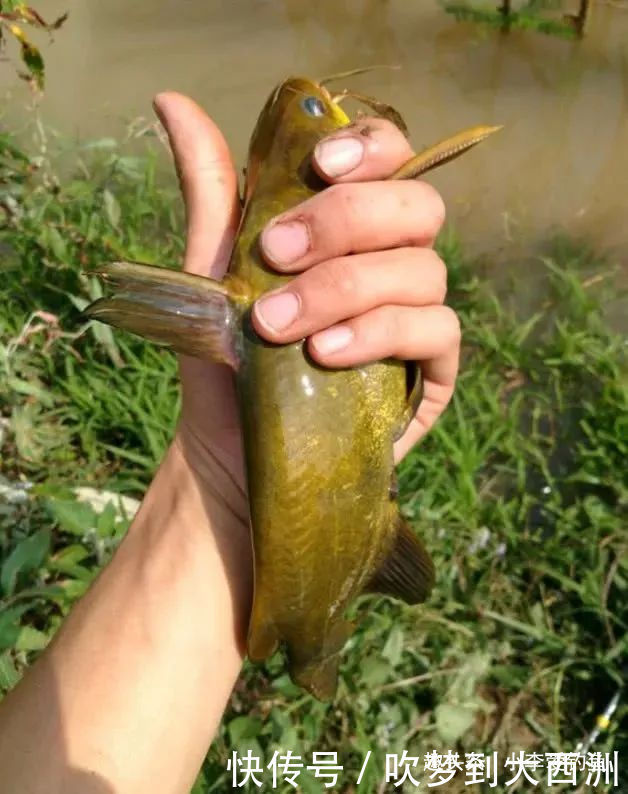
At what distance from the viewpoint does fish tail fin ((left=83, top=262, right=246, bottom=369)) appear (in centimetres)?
144

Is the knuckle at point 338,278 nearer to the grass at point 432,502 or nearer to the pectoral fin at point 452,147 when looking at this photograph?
the pectoral fin at point 452,147

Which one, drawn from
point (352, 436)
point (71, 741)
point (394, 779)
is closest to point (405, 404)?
point (352, 436)

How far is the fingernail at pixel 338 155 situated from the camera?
1535 mm

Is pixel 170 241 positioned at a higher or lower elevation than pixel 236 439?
lower

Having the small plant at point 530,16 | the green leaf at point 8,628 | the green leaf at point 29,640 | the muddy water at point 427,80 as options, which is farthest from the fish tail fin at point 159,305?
the small plant at point 530,16

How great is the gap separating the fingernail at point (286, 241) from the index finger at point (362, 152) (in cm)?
12

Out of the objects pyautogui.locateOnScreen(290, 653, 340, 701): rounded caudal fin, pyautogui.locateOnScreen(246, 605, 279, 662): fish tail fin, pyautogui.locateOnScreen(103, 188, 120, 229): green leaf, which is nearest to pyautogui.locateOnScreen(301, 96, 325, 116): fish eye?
pyautogui.locateOnScreen(246, 605, 279, 662): fish tail fin

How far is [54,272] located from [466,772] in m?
2.50

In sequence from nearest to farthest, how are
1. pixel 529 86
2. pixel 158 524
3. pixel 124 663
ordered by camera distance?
pixel 124 663 < pixel 158 524 < pixel 529 86

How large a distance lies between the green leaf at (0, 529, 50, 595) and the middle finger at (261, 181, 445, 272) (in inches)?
49.1

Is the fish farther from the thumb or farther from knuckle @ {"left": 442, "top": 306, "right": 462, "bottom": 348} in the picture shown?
the thumb

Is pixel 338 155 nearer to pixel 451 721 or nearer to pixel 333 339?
pixel 333 339

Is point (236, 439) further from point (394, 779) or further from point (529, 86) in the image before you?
point (529, 86)

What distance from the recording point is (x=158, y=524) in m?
1.98
